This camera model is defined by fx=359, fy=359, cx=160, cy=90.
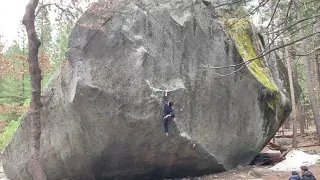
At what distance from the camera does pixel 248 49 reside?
1473 cm

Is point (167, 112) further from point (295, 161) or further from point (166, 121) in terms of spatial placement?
point (295, 161)

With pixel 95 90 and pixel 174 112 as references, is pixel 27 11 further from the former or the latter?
pixel 174 112

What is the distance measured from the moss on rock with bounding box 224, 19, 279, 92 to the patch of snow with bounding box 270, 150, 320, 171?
2761 mm

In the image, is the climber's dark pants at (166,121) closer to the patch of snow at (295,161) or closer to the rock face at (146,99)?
the rock face at (146,99)

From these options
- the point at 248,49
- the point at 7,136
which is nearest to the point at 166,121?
the point at 248,49

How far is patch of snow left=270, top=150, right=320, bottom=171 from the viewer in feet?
44.9

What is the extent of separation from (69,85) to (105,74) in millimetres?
1307

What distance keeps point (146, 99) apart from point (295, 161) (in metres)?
6.98

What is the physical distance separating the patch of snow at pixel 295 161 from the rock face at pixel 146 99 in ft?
4.35

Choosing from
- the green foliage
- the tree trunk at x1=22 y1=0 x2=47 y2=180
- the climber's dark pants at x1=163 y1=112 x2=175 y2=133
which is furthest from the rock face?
the green foliage

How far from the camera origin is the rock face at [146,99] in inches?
443

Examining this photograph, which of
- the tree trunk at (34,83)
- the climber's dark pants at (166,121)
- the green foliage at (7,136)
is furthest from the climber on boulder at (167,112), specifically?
the green foliage at (7,136)

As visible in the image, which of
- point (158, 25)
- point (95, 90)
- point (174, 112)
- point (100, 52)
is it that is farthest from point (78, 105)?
point (158, 25)

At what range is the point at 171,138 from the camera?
11.7 meters
